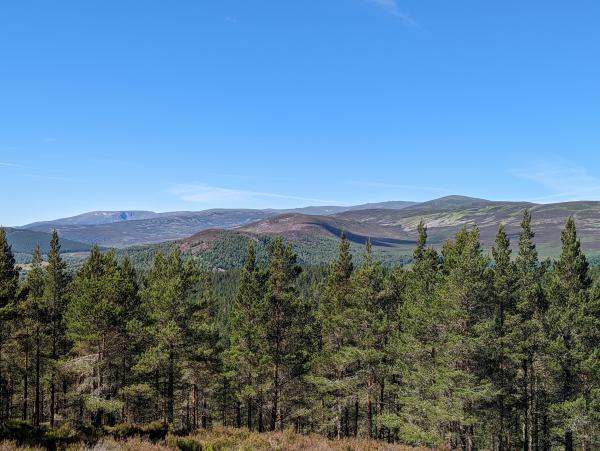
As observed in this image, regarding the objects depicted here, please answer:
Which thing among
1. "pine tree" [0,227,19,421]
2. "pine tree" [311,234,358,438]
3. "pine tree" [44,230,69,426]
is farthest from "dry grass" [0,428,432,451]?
"pine tree" [44,230,69,426]

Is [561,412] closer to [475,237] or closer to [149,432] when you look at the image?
[475,237]

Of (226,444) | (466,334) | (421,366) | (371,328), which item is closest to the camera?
(226,444)

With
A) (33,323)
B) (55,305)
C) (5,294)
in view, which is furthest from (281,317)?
(55,305)

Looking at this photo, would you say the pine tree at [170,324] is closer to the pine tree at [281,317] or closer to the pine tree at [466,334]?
the pine tree at [281,317]

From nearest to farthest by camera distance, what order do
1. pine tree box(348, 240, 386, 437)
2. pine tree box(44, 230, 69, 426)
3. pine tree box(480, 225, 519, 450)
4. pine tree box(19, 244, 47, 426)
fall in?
pine tree box(480, 225, 519, 450)
pine tree box(348, 240, 386, 437)
pine tree box(19, 244, 47, 426)
pine tree box(44, 230, 69, 426)

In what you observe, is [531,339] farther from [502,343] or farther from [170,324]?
[170,324]

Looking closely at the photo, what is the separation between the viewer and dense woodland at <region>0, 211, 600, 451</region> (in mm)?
28188

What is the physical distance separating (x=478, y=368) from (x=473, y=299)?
171 inches

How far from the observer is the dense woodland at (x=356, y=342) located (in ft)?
92.5

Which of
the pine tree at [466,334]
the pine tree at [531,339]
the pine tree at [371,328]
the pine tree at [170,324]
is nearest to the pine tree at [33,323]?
the pine tree at [170,324]

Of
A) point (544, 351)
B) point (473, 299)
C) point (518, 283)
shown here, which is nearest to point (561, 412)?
point (544, 351)

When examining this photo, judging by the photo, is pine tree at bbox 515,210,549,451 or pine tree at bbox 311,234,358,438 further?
pine tree at bbox 515,210,549,451

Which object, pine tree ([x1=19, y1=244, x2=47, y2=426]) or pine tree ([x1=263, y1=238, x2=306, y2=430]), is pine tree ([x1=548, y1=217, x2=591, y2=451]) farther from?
pine tree ([x1=19, y1=244, x2=47, y2=426])

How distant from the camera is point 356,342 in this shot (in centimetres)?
3228
